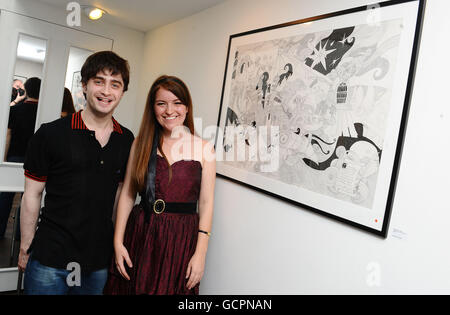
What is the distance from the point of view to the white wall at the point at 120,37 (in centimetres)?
279

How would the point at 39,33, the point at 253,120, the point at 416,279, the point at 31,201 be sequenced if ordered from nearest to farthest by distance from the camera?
1. the point at 416,279
2. the point at 31,201
3. the point at 253,120
4. the point at 39,33

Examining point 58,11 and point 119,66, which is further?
point 58,11

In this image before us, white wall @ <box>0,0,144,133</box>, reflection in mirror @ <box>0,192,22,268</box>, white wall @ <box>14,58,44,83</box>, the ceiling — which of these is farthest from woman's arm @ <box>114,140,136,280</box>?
white wall @ <box>0,0,144,133</box>

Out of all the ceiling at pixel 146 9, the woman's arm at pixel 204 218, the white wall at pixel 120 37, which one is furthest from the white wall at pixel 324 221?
the white wall at pixel 120 37

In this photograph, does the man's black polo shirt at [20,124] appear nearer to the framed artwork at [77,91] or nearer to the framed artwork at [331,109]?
the framed artwork at [77,91]

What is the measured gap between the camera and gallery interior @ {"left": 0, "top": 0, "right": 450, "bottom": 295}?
1079 millimetres

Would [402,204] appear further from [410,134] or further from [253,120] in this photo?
[253,120]

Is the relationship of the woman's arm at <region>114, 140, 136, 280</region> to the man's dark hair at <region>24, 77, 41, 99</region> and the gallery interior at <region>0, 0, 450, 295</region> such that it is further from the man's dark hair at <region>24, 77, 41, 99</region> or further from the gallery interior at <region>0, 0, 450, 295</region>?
the man's dark hair at <region>24, 77, 41, 99</region>

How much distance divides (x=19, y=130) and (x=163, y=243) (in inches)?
78.6

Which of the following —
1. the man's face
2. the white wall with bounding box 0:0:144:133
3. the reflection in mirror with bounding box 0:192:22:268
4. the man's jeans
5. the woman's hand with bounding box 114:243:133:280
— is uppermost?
the white wall with bounding box 0:0:144:133

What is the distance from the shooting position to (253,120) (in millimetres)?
1806

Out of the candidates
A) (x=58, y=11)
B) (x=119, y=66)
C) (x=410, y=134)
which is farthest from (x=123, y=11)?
(x=410, y=134)

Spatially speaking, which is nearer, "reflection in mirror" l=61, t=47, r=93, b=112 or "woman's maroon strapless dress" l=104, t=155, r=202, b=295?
"woman's maroon strapless dress" l=104, t=155, r=202, b=295

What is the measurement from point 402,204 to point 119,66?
4.16 feet
